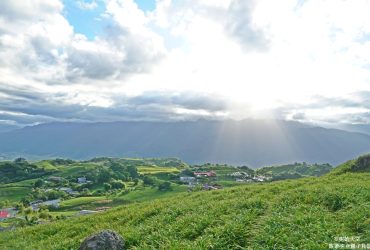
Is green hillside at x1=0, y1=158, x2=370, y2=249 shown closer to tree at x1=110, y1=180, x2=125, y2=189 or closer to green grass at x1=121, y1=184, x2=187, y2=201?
green grass at x1=121, y1=184, x2=187, y2=201

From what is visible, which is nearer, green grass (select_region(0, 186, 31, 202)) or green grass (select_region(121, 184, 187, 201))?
green grass (select_region(121, 184, 187, 201))

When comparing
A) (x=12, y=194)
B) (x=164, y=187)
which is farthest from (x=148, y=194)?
(x=12, y=194)

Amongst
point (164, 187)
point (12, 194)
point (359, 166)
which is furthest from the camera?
point (12, 194)

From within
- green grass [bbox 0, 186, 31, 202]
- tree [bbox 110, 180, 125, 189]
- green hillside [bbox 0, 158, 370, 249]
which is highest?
green hillside [bbox 0, 158, 370, 249]

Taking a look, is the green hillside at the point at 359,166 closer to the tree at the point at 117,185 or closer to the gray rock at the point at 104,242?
the gray rock at the point at 104,242

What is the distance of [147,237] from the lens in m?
18.4

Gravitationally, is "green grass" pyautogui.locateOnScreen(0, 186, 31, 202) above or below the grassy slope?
below

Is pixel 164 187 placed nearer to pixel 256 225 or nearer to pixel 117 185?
pixel 117 185

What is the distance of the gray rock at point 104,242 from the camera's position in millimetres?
16688

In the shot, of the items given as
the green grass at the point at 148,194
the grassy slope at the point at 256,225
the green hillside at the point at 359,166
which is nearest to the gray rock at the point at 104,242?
the grassy slope at the point at 256,225

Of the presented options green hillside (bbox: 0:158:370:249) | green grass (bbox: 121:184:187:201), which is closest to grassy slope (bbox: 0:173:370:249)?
green hillside (bbox: 0:158:370:249)

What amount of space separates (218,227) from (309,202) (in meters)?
7.30

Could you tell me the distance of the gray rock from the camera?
1669 cm

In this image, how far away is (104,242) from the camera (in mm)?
16906
